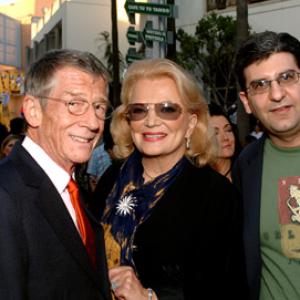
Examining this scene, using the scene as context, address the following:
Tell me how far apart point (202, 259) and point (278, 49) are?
4.11 ft

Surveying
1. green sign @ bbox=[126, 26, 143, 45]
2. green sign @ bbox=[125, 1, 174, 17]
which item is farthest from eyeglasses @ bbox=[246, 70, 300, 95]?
green sign @ bbox=[126, 26, 143, 45]

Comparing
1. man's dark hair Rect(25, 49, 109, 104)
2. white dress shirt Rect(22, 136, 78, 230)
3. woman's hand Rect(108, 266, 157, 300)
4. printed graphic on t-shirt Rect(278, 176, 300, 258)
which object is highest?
man's dark hair Rect(25, 49, 109, 104)

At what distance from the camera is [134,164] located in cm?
307

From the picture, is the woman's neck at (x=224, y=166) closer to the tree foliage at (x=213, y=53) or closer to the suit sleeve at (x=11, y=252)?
the suit sleeve at (x=11, y=252)

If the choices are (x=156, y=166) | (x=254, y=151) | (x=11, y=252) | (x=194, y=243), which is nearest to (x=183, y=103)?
(x=156, y=166)

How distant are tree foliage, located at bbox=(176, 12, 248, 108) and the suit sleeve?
14.3 metres

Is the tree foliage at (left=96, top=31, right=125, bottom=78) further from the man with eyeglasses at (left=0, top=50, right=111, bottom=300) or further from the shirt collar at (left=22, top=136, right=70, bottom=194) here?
the shirt collar at (left=22, top=136, right=70, bottom=194)

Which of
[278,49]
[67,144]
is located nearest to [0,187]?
[67,144]

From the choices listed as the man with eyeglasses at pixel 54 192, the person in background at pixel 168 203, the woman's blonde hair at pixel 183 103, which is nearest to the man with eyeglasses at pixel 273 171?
the person in background at pixel 168 203

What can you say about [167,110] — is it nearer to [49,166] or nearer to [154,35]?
[49,166]

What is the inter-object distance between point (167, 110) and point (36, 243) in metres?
1.33

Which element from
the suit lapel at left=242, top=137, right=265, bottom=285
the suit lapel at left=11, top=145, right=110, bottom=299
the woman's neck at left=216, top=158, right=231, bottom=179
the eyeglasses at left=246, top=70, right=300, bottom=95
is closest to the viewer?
the suit lapel at left=11, top=145, right=110, bottom=299

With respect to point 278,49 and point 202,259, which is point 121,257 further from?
point 278,49

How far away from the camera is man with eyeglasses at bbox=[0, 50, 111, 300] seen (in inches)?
66.5
